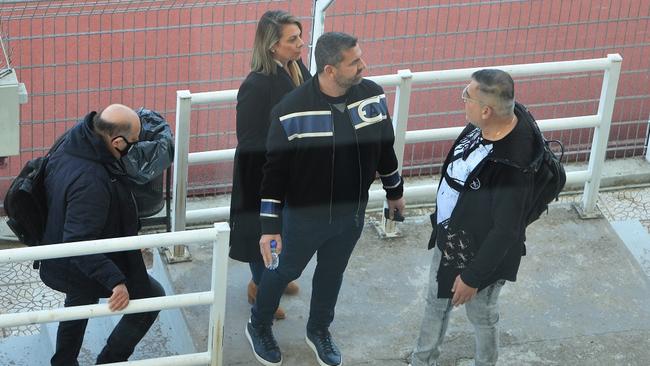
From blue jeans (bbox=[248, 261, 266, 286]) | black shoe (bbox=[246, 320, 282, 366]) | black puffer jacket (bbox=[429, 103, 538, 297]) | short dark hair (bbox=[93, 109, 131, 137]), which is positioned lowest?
black shoe (bbox=[246, 320, 282, 366])

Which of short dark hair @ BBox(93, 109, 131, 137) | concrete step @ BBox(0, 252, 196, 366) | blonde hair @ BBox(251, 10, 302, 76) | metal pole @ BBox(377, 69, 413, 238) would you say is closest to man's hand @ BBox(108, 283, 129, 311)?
short dark hair @ BBox(93, 109, 131, 137)

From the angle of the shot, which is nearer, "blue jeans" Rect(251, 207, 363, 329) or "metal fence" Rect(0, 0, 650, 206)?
"blue jeans" Rect(251, 207, 363, 329)

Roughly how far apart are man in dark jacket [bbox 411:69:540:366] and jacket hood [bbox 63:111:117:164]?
1.44 metres

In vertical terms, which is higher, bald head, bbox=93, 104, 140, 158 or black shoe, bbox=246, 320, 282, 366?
bald head, bbox=93, 104, 140, 158

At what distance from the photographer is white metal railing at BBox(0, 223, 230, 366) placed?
436 centimetres

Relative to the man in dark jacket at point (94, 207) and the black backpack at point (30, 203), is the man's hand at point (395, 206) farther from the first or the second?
the black backpack at point (30, 203)

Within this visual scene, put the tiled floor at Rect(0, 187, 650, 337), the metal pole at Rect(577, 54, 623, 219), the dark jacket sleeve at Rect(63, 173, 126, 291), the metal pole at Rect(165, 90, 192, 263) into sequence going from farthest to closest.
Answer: the metal pole at Rect(577, 54, 623, 219), the tiled floor at Rect(0, 187, 650, 337), the metal pole at Rect(165, 90, 192, 263), the dark jacket sleeve at Rect(63, 173, 126, 291)

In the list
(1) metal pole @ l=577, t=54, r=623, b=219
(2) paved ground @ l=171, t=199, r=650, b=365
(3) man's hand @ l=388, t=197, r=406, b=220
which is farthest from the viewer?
(1) metal pole @ l=577, t=54, r=623, b=219

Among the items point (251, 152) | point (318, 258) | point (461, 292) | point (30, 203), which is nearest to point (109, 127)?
point (30, 203)

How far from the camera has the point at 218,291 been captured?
489 cm

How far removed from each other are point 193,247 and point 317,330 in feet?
3.80

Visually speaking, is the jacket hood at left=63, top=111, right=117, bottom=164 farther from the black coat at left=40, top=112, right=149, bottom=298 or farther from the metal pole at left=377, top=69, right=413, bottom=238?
the metal pole at left=377, top=69, right=413, bottom=238

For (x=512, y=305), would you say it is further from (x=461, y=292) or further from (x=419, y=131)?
(x=461, y=292)

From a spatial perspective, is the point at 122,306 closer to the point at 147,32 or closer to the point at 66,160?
the point at 66,160
